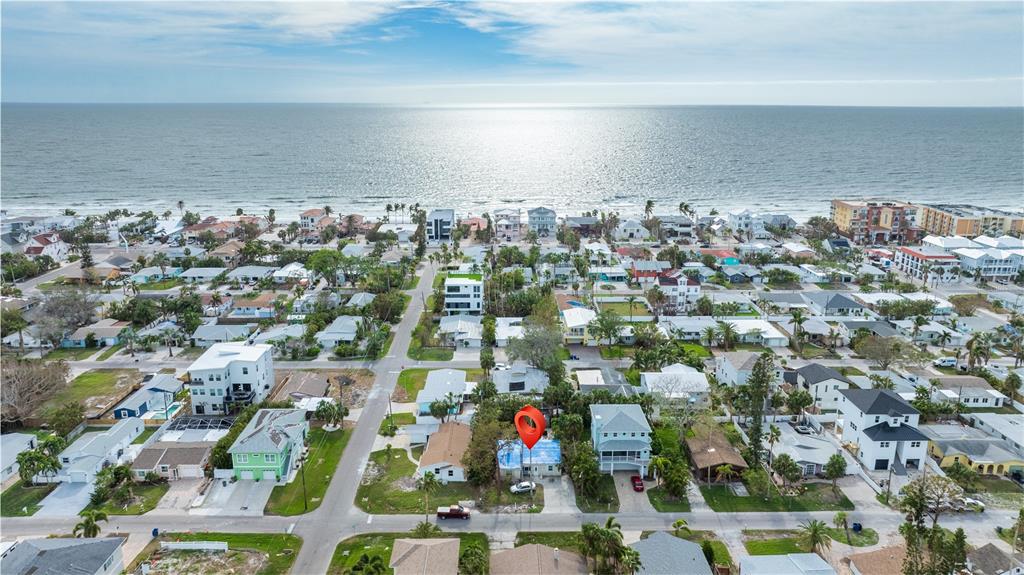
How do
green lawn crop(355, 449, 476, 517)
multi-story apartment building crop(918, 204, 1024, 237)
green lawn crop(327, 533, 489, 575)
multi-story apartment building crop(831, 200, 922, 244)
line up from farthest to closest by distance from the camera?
multi-story apartment building crop(831, 200, 922, 244)
multi-story apartment building crop(918, 204, 1024, 237)
green lawn crop(355, 449, 476, 517)
green lawn crop(327, 533, 489, 575)

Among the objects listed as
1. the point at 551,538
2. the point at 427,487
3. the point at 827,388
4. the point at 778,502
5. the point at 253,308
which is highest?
the point at 253,308

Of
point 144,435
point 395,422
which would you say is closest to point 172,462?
point 144,435

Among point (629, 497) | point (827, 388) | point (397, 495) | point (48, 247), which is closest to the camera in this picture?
point (629, 497)

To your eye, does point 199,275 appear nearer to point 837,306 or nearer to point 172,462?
point 172,462

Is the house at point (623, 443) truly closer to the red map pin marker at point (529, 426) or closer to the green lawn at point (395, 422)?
the red map pin marker at point (529, 426)

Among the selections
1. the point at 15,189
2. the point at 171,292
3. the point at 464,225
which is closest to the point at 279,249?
the point at 171,292

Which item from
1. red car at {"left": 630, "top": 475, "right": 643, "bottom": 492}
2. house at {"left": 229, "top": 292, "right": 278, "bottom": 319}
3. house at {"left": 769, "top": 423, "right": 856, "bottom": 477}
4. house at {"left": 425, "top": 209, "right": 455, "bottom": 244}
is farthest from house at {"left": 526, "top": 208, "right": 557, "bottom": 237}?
red car at {"left": 630, "top": 475, "right": 643, "bottom": 492}

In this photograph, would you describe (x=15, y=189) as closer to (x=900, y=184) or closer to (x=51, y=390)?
(x=51, y=390)

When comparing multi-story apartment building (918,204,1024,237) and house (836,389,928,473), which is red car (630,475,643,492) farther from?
multi-story apartment building (918,204,1024,237)
